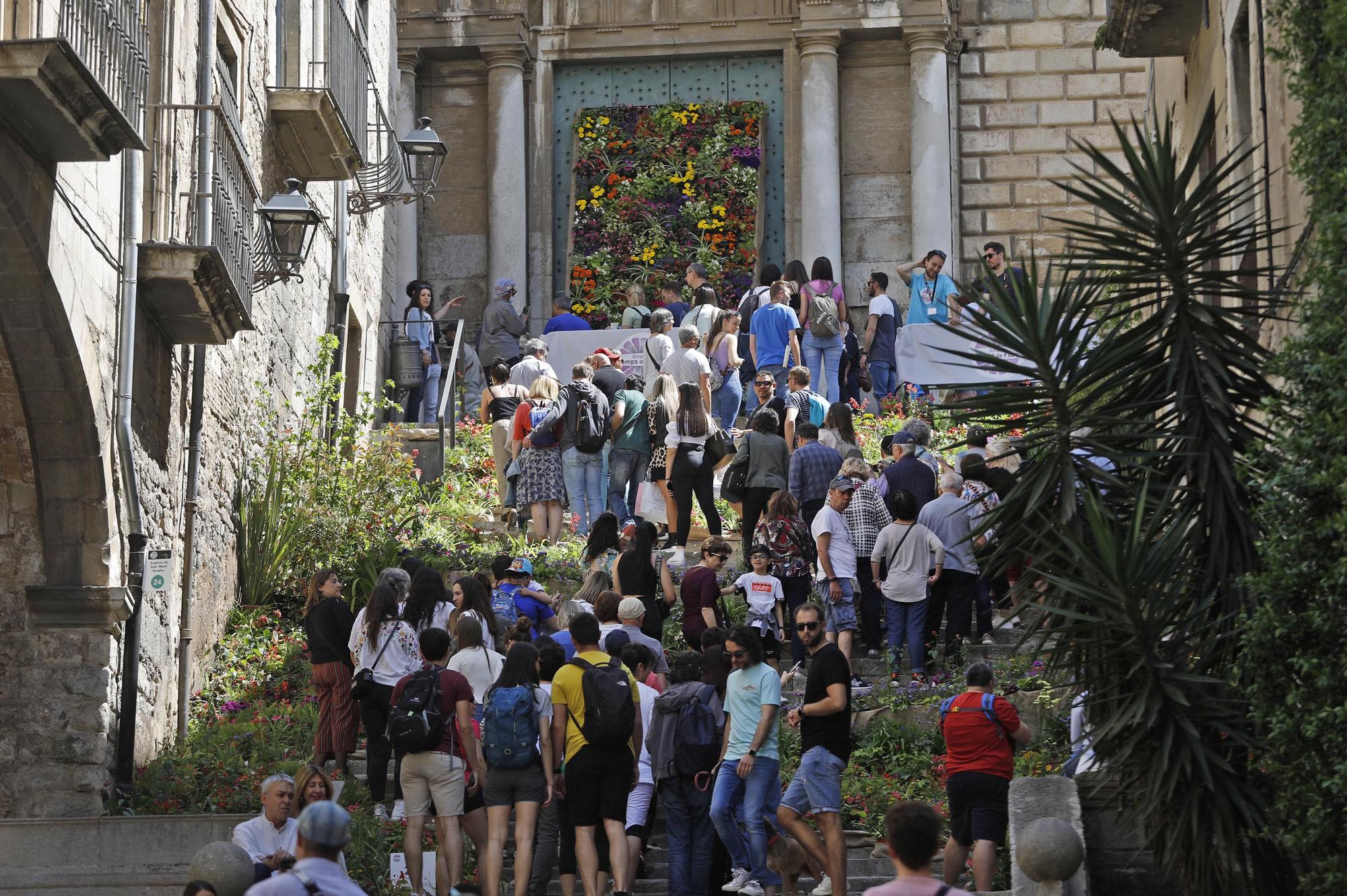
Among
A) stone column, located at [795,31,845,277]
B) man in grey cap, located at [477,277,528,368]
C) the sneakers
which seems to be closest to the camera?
the sneakers

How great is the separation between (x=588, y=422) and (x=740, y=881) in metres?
6.94

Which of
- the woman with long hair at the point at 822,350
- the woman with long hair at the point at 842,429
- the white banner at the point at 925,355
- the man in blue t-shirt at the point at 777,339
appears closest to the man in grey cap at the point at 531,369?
Answer: the man in blue t-shirt at the point at 777,339

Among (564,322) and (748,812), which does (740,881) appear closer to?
(748,812)

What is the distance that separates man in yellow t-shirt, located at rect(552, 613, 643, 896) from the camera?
11.6m

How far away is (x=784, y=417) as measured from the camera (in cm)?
1828

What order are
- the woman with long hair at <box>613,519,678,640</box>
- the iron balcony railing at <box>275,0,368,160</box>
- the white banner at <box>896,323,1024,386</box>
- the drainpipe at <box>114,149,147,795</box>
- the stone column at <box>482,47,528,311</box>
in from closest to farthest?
the drainpipe at <box>114,149,147,795</box>, the woman with long hair at <box>613,519,678,640</box>, the iron balcony railing at <box>275,0,368,160</box>, the white banner at <box>896,323,1024,386</box>, the stone column at <box>482,47,528,311</box>

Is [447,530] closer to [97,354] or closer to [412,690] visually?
[97,354]

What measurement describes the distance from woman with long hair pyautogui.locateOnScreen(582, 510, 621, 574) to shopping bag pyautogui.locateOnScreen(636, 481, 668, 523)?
2.47 m

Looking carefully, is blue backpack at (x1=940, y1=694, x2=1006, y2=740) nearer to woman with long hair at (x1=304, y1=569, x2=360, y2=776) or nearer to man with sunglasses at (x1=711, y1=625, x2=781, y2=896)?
man with sunglasses at (x1=711, y1=625, x2=781, y2=896)

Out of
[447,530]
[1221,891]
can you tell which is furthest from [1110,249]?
[447,530]

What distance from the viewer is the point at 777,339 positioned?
2078 centimetres

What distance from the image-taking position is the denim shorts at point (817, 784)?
11406 mm

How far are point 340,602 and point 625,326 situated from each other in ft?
35.6

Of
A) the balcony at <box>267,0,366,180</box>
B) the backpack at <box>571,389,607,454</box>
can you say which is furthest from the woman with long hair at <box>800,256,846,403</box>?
the balcony at <box>267,0,366,180</box>
